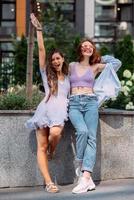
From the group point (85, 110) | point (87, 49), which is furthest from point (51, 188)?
point (87, 49)

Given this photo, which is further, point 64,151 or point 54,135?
point 64,151

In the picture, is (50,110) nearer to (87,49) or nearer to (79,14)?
(87,49)

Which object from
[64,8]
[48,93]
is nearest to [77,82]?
[48,93]

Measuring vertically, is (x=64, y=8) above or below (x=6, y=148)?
above

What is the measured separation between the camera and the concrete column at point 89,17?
27.5 metres

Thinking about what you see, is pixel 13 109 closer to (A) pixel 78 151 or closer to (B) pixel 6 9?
(A) pixel 78 151

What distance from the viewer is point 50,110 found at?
25.9ft

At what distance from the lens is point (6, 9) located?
2805 centimetres

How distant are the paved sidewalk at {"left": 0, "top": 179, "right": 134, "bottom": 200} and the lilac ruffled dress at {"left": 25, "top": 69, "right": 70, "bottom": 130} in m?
0.89

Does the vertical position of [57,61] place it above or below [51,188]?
above

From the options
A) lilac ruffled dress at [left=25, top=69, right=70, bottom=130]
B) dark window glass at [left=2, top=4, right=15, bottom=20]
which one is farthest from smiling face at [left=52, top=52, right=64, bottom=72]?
dark window glass at [left=2, top=4, right=15, bottom=20]

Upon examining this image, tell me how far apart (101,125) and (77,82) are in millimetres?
883

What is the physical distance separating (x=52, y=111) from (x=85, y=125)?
0.49 metres

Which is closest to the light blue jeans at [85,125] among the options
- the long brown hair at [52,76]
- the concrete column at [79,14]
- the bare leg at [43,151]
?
the long brown hair at [52,76]
